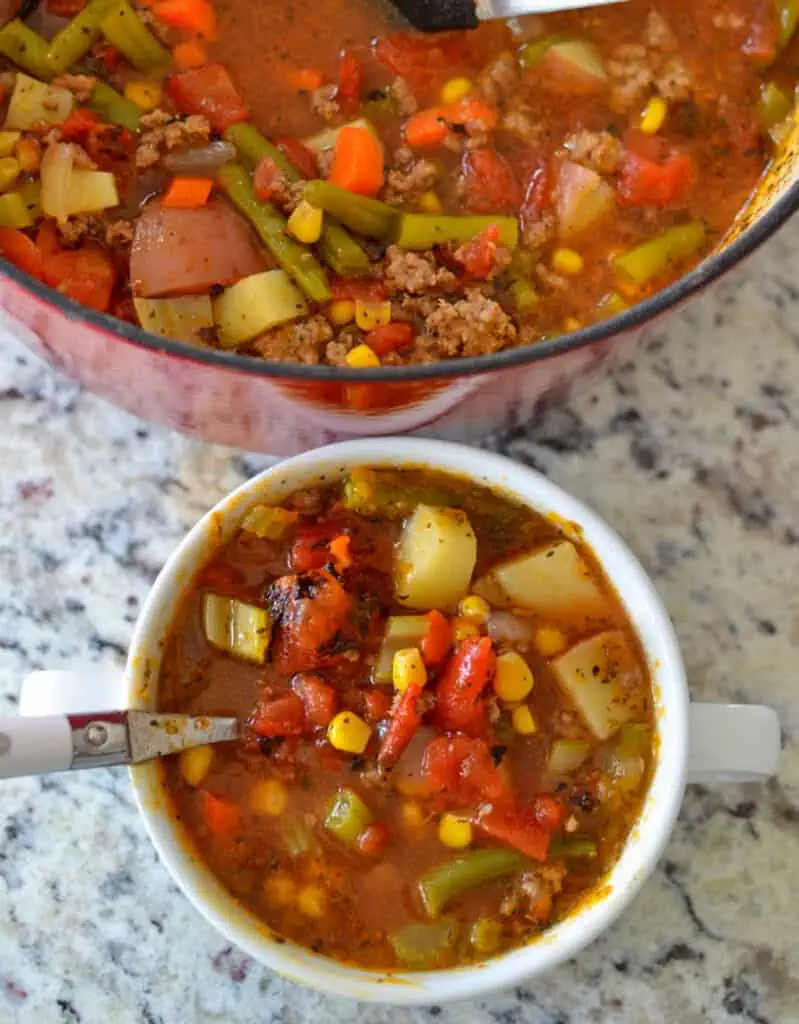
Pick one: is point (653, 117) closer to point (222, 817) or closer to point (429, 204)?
point (429, 204)

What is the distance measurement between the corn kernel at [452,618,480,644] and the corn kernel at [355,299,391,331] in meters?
0.49

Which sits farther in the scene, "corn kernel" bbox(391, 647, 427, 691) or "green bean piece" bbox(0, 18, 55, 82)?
"green bean piece" bbox(0, 18, 55, 82)

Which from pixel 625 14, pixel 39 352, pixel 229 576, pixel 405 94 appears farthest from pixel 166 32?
pixel 229 576

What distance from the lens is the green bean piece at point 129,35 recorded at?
91.3 inches

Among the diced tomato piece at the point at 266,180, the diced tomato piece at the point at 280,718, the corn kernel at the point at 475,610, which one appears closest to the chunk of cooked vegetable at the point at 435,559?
the corn kernel at the point at 475,610

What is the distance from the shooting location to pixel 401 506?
7.20 feet

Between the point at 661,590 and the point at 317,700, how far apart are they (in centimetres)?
68

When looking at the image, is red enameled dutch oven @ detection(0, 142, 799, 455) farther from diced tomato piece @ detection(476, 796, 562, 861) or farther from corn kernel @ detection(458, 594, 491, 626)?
diced tomato piece @ detection(476, 796, 562, 861)

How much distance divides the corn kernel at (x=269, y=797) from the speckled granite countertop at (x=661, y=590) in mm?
331

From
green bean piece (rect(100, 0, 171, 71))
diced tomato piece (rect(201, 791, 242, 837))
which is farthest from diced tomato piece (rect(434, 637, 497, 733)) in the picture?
green bean piece (rect(100, 0, 171, 71))

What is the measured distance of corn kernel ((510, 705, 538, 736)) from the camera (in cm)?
214

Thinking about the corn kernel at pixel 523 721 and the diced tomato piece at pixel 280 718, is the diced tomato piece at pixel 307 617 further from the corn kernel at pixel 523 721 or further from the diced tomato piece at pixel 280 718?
the corn kernel at pixel 523 721

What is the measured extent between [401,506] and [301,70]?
79 cm

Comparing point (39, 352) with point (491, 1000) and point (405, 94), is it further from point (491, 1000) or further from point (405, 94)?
point (491, 1000)
